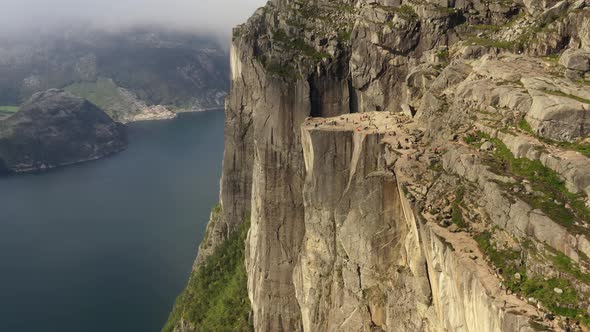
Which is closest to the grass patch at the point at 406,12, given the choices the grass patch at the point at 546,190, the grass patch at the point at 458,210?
the grass patch at the point at 546,190

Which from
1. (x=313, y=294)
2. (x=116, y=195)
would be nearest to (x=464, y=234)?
(x=313, y=294)

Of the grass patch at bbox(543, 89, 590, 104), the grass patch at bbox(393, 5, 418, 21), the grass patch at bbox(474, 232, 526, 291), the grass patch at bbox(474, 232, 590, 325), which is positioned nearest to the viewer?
the grass patch at bbox(474, 232, 590, 325)

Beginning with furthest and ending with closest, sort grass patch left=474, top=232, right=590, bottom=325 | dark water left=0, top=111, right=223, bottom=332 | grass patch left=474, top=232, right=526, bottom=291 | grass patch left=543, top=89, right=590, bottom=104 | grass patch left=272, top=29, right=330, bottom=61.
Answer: dark water left=0, top=111, right=223, bottom=332 < grass patch left=272, top=29, right=330, bottom=61 < grass patch left=543, top=89, right=590, bottom=104 < grass patch left=474, top=232, right=526, bottom=291 < grass patch left=474, top=232, right=590, bottom=325

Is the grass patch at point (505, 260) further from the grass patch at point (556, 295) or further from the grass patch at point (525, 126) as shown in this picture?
the grass patch at point (525, 126)

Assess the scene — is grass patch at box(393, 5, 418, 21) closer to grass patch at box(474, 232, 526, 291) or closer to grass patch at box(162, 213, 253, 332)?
grass patch at box(474, 232, 526, 291)

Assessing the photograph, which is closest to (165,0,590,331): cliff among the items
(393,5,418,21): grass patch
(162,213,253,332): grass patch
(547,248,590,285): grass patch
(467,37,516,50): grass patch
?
(547,248,590,285): grass patch

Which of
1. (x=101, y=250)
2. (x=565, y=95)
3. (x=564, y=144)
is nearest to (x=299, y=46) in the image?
(x=565, y=95)

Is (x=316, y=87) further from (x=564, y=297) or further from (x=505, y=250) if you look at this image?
(x=564, y=297)

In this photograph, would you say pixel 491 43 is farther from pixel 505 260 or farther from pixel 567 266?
pixel 567 266
